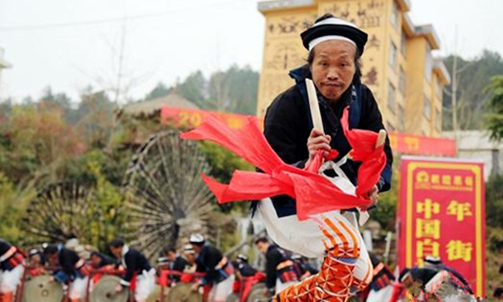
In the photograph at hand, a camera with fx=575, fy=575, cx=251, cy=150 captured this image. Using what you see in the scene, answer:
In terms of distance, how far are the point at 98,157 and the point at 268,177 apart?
1980 cm

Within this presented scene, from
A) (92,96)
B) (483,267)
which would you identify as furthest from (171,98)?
(483,267)

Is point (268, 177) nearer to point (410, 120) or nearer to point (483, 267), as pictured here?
point (483, 267)

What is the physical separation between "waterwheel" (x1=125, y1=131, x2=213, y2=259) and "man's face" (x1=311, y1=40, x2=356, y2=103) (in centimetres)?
1568

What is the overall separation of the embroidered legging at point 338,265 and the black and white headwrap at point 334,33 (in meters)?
0.88

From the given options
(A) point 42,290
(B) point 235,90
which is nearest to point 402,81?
(B) point 235,90

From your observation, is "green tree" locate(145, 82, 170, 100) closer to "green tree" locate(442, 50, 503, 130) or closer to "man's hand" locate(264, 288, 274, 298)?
"green tree" locate(442, 50, 503, 130)

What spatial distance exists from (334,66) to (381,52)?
79.8 ft

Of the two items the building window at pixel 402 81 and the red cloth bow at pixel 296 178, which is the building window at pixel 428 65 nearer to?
the building window at pixel 402 81

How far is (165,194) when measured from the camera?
61.5 feet

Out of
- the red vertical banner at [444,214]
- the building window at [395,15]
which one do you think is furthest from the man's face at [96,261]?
the building window at [395,15]

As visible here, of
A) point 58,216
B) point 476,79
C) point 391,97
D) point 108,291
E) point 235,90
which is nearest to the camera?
point 108,291

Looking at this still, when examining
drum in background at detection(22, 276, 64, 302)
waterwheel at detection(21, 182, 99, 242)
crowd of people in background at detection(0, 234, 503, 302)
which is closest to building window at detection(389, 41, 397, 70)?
waterwheel at detection(21, 182, 99, 242)

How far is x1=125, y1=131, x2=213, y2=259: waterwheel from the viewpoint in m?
18.1

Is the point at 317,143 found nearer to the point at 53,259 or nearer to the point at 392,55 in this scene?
the point at 53,259
